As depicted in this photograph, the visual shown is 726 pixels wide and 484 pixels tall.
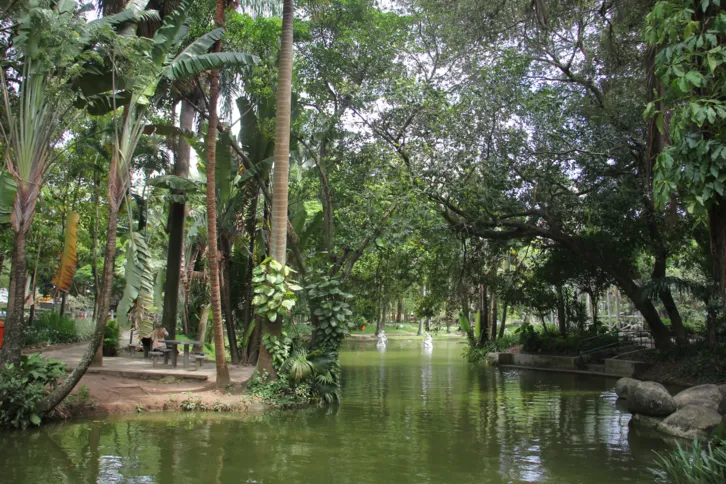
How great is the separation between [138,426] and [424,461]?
563cm

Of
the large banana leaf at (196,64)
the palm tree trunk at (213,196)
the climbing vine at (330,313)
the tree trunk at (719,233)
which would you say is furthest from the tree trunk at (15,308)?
the tree trunk at (719,233)

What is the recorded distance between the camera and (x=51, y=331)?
73.0 ft

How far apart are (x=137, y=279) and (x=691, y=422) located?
38.2 ft

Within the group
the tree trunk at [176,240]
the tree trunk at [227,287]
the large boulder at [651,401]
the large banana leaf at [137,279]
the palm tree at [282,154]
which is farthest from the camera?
the tree trunk at [176,240]

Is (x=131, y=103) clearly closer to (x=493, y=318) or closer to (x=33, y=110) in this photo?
(x=33, y=110)

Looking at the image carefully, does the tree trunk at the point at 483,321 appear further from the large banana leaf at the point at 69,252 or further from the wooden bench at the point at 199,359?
the large banana leaf at the point at 69,252

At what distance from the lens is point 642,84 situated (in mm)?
14133

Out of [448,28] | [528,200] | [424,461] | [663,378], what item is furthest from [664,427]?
[448,28]

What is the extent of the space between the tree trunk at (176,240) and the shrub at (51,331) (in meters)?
5.76

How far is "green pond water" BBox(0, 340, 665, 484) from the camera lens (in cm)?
806

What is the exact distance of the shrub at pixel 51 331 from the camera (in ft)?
68.1

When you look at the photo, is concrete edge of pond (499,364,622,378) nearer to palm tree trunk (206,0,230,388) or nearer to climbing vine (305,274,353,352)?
climbing vine (305,274,353,352)

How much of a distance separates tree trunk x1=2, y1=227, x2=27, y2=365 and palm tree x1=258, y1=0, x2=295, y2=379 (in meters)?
5.02

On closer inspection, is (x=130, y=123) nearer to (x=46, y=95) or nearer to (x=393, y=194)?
(x=46, y=95)
